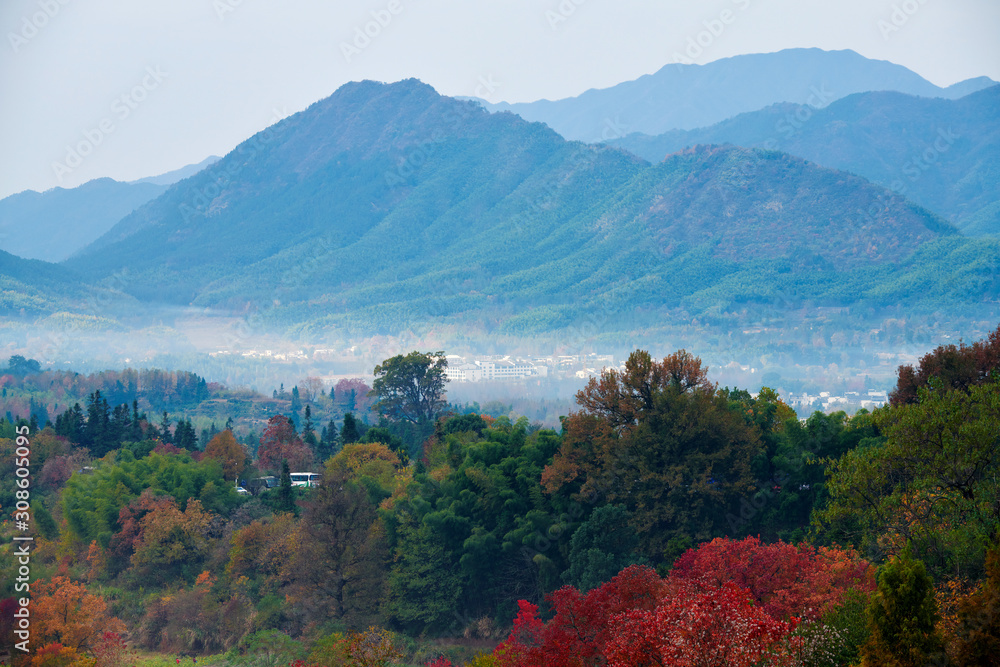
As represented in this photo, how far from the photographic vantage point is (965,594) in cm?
2750

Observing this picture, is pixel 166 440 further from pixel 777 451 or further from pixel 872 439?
pixel 872 439

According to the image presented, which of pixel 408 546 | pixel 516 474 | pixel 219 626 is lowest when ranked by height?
pixel 219 626

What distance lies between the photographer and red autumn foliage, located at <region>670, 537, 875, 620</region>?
3325 centimetres

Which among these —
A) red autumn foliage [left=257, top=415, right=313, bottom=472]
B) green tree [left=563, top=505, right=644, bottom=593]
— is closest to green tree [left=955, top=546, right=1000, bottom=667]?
green tree [left=563, top=505, right=644, bottom=593]

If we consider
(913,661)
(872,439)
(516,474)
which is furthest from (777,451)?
(913,661)

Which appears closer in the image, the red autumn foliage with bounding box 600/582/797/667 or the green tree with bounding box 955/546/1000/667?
the green tree with bounding box 955/546/1000/667

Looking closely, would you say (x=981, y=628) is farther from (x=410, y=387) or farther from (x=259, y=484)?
(x=410, y=387)

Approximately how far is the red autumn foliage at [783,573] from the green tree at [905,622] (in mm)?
7862

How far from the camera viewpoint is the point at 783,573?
36.6m

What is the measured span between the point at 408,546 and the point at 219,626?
1243 cm

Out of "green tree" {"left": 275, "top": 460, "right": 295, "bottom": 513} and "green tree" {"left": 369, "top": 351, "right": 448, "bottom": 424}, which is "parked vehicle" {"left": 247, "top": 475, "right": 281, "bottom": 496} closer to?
"green tree" {"left": 275, "top": 460, "right": 295, "bottom": 513}

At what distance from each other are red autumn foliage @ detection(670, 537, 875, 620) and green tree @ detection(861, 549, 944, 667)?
25.8 feet

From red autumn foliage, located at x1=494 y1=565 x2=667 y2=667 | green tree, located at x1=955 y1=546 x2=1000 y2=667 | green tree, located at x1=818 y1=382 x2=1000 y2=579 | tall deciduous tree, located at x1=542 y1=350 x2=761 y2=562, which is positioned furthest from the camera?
tall deciduous tree, located at x1=542 y1=350 x2=761 y2=562

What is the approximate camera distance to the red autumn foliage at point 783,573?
109 feet
